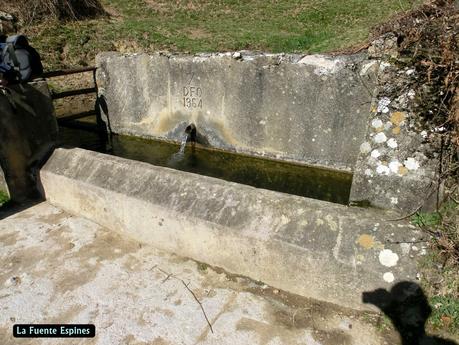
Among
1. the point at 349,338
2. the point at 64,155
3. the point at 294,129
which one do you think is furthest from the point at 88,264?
the point at 294,129

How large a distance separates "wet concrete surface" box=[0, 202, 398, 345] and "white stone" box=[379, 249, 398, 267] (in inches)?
14.1

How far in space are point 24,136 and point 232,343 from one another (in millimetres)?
3261

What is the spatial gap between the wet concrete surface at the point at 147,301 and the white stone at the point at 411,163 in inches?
40.8

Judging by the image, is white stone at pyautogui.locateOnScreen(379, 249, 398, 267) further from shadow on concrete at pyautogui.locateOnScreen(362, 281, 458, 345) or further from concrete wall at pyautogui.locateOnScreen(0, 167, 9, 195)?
concrete wall at pyautogui.locateOnScreen(0, 167, 9, 195)

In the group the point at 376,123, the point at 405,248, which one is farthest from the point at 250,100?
the point at 405,248

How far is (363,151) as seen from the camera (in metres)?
2.69

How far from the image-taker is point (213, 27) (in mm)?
15094

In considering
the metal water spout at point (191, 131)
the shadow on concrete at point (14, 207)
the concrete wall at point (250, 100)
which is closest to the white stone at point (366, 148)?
the concrete wall at point (250, 100)

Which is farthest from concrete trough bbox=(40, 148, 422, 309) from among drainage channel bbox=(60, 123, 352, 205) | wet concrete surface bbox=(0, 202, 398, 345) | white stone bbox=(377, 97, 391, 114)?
drainage channel bbox=(60, 123, 352, 205)

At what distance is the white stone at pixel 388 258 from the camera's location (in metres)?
2.29

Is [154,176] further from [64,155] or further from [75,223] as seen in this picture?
[64,155]

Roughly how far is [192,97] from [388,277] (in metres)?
4.32

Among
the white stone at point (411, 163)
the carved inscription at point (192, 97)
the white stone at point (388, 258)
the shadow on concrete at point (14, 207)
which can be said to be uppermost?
the white stone at point (411, 163)

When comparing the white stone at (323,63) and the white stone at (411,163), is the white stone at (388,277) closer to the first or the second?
the white stone at (411,163)
